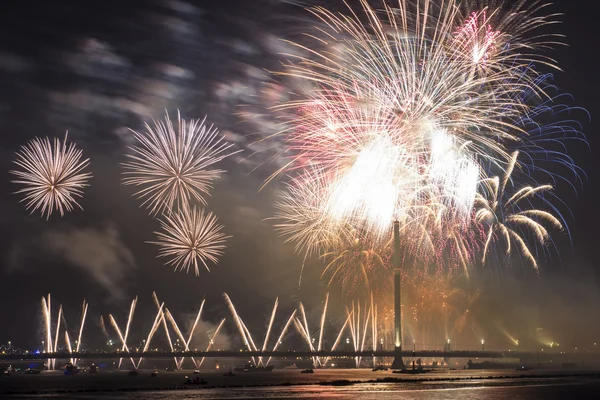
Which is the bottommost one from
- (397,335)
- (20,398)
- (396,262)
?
(20,398)

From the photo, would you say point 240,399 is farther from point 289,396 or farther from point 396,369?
point 396,369

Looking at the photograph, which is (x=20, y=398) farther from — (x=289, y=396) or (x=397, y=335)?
(x=397, y=335)

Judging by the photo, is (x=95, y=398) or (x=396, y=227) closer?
(x=95, y=398)

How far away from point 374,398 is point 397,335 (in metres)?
86.6

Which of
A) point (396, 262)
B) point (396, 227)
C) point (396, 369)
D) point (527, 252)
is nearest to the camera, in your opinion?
point (527, 252)

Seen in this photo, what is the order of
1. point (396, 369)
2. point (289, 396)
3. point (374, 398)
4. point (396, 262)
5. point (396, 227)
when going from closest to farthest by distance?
1. point (374, 398)
2. point (289, 396)
3. point (396, 227)
4. point (396, 262)
5. point (396, 369)

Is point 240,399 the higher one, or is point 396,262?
point 396,262

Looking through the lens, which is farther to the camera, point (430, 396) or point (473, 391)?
point (473, 391)

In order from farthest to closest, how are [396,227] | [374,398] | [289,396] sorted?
[396,227], [289,396], [374,398]

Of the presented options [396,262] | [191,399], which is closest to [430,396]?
[191,399]

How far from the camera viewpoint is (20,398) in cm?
7075

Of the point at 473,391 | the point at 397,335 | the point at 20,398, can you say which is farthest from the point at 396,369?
the point at 20,398

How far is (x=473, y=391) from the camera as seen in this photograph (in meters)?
77.7

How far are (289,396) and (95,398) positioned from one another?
60.0 ft
